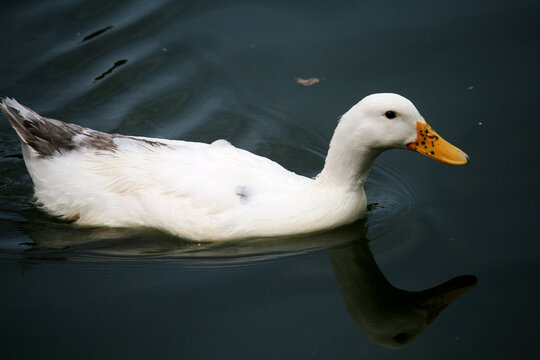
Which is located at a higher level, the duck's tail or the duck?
the duck's tail

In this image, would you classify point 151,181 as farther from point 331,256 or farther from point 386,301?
point 386,301

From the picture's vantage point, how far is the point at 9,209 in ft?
20.9

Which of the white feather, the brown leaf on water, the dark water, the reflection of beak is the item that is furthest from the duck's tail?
the reflection of beak

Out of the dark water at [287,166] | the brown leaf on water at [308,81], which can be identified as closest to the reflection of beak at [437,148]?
the dark water at [287,166]

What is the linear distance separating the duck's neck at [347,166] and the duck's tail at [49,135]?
196cm

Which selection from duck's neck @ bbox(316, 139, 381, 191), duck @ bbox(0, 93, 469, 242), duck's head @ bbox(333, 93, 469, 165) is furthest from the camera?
duck's neck @ bbox(316, 139, 381, 191)

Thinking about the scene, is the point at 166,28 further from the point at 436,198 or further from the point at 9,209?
the point at 436,198

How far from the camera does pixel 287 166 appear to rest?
7023mm

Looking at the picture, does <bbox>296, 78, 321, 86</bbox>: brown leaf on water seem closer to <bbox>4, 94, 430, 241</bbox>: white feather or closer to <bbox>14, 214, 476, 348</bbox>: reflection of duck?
<bbox>4, 94, 430, 241</bbox>: white feather

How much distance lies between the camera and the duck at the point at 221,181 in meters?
5.40

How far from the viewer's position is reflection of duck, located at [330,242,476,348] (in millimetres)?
4742

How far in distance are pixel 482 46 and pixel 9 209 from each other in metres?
5.50

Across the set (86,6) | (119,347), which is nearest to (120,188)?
(119,347)

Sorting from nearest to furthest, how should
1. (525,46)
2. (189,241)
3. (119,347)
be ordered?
(119,347) < (189,241) < (525,46)
